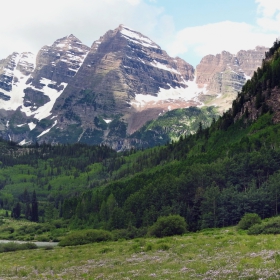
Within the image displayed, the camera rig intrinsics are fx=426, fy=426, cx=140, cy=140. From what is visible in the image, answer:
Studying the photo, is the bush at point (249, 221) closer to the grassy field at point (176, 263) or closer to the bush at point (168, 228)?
the bush at point (168, 228)

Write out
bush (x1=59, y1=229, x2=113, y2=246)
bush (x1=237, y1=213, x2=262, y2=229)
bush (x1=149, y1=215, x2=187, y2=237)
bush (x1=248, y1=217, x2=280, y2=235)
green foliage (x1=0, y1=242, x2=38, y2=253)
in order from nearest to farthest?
bush (x1=248, y1=217, x2=280, y2=235) < bush (x1=237, y1=213, x2=262, y2=229) < bush (x1=149, y1=215, x2=187, y2=237) < bush (x1=59, y1=229, x2=113, y2=246) < green foliage (x1=0, y1=242, x2=38, y2=253)

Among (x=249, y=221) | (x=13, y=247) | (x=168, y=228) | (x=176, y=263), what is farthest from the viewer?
(x=13, y=247)

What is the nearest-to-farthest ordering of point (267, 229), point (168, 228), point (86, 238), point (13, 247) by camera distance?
point (267, 229) < point (168, 228) < point (86, 238) < point (13, 247)

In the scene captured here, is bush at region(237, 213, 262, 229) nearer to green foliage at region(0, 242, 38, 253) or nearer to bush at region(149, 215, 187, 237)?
bush at region(149, 215, 187, 237)

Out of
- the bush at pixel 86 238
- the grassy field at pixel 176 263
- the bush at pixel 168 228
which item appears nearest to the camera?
the grassy field at pixel 176 263

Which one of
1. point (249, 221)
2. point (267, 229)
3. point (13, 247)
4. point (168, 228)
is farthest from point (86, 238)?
point (267, 229)

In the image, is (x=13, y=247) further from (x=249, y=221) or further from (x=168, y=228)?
(x=249, y=221)

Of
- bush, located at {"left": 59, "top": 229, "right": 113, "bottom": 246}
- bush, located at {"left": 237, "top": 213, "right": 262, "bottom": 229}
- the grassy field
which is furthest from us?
bush, located at {"left": 59, "top": 229, "right": 113, "bottom": 246}

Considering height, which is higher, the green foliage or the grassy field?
the grassy field

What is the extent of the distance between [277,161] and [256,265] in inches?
3844

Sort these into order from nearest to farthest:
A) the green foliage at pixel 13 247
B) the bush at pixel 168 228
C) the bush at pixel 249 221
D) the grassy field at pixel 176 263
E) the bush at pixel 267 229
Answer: the grassy field at pixel 176 263
the bush at pixel 267 229
the bush at pixel 249 221
the bush at pixel 168 228
the green foliage at pixel 13 247

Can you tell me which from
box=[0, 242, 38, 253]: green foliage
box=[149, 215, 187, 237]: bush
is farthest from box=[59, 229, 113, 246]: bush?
box=[0, 242, 38, 253]: green foliage

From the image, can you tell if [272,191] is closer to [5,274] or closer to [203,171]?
[203,171]

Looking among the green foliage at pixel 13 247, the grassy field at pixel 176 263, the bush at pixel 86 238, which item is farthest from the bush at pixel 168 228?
the green foliage at pixel 13 247
